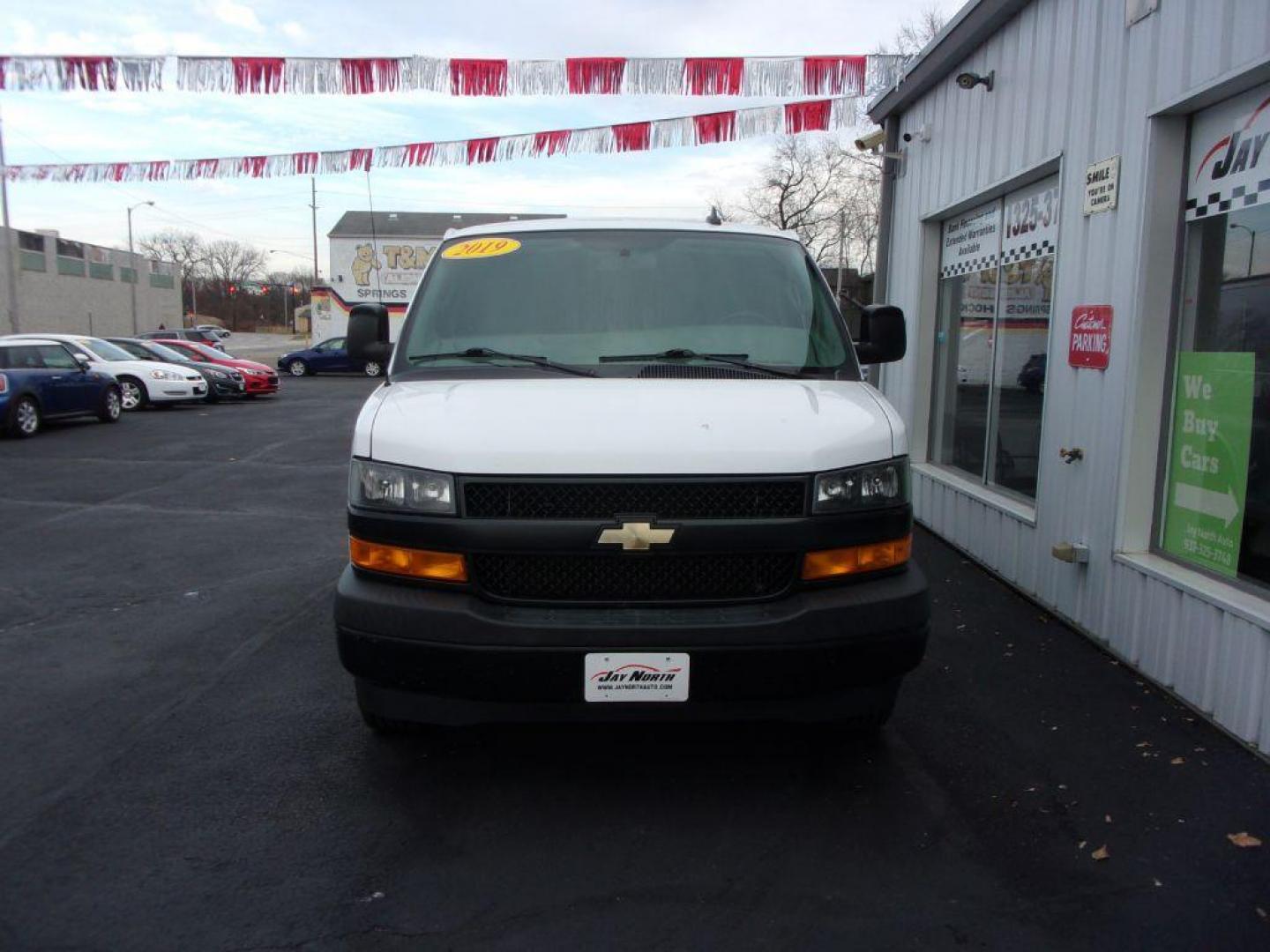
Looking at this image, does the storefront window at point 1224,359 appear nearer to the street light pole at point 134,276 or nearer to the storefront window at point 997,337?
the storefront window at point 997,337

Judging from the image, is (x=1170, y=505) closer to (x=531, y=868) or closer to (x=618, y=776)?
(x=618, y=776)

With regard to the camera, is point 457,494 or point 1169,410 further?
point 1169,410

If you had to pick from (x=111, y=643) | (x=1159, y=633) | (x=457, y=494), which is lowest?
(x=111, y=643)

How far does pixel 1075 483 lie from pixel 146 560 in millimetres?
6297

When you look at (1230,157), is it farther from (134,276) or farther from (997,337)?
Result: (134,276)

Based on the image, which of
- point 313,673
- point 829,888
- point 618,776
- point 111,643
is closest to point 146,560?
point 111,643

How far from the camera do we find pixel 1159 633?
470cm

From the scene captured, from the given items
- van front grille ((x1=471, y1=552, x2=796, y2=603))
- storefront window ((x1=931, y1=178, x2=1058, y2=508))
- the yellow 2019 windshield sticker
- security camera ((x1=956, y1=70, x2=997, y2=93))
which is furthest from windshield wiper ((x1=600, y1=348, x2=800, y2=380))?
security camera ((x1=956, y1=70, x2=997, y2=93))

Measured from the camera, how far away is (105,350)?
2117cm

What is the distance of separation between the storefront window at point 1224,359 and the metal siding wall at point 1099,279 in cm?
24

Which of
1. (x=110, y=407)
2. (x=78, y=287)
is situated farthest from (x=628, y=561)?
(x=78, y=287)

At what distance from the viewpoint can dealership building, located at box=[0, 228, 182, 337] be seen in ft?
163

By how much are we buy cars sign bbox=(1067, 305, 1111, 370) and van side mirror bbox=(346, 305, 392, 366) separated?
11.9ft

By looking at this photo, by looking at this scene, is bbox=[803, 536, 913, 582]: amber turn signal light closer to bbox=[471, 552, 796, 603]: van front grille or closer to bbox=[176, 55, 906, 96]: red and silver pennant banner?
bbox=[471, 552, 796, 603]: van front grille
